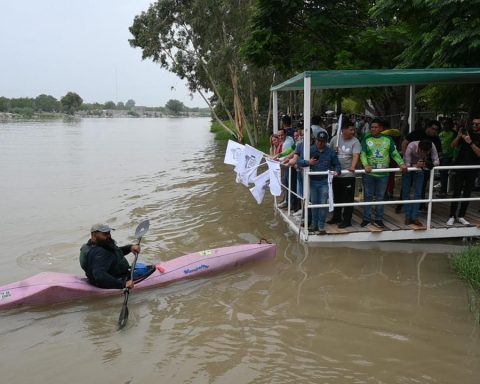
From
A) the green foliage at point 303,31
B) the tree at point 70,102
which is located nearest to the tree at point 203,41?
the green foliage at point 303,31

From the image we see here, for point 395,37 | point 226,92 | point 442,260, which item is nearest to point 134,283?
point 442,260

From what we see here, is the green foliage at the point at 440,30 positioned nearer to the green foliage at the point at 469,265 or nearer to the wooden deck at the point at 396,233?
the wooden deck at the point at 396,233

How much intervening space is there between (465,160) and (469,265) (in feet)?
6.82

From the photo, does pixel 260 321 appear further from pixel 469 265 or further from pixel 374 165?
pixel 374 165

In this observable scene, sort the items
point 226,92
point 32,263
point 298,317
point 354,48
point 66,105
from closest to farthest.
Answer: point 298,317, point 32,263, point 354,48, point 226,92, point 66,105

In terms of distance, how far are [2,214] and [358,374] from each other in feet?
36.8

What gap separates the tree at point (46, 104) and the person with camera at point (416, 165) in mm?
195772

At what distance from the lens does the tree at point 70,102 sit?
571 ft

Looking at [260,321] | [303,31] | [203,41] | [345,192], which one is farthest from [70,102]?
[260,321]

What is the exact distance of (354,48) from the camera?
1280cm

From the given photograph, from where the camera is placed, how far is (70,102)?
176 meters

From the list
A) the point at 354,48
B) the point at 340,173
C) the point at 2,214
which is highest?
the point at 354,48

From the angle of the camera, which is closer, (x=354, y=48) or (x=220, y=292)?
(x=220, y=292)

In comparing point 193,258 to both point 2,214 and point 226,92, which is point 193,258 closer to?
point 2,214
